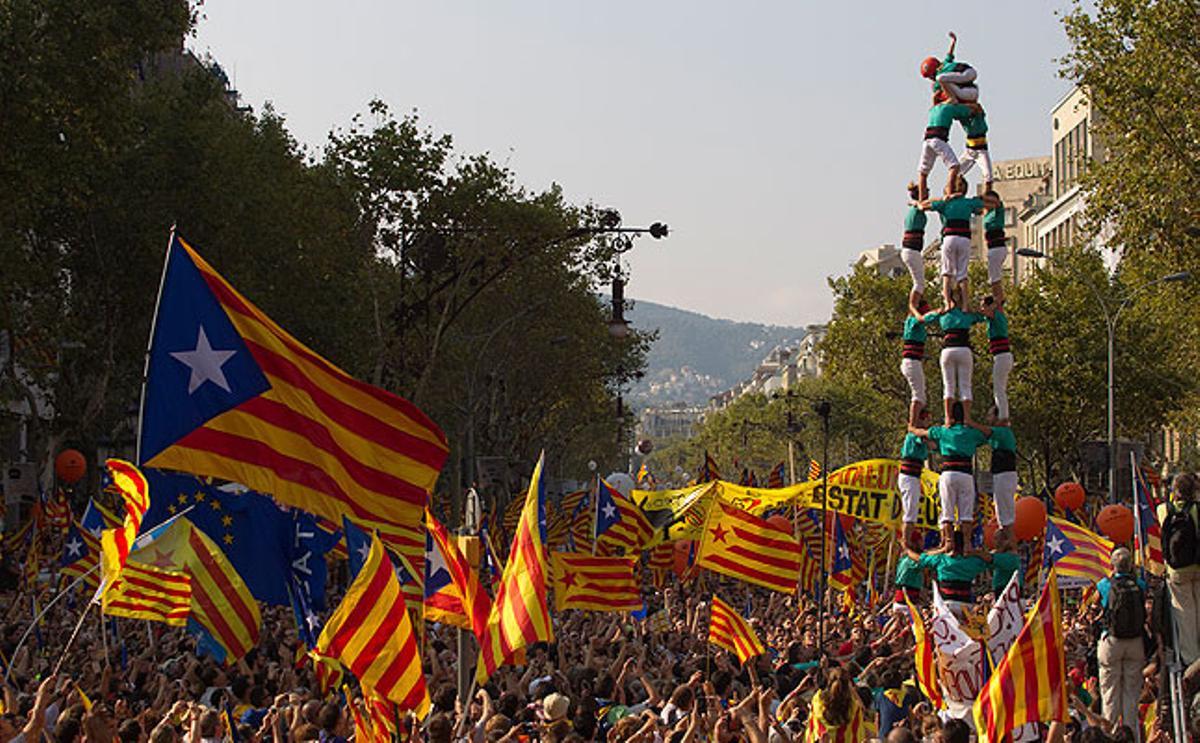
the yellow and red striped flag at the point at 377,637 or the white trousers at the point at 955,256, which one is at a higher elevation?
the white trousers at the point at 955,256

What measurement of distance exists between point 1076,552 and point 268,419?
12.1 metres

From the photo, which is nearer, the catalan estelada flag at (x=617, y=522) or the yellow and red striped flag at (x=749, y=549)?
the yellow and red striped flag at (x=749, y=549)

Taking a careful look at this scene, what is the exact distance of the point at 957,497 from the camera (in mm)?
20234

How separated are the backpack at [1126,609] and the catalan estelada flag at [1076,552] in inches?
261

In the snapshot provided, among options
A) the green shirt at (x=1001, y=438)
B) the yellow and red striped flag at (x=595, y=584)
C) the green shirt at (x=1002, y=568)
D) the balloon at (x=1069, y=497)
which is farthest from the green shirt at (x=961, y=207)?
the balloon at (x=1069, y=497)

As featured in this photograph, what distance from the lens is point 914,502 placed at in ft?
69.2

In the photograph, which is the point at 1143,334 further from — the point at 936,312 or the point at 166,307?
the point at 166,307

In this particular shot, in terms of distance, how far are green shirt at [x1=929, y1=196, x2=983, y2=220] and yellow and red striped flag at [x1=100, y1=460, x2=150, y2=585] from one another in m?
11.0

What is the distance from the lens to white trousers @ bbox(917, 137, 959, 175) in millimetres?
21344

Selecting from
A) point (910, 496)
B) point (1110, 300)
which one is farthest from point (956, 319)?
point (1110, 300)

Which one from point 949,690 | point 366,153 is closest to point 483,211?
point 366,153

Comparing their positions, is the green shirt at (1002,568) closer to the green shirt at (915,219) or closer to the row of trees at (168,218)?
the green shirt at (915,219)

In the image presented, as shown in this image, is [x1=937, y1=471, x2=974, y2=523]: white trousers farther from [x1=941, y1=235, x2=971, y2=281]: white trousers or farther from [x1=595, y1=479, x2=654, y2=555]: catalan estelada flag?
[x1=595, y1=479, x2=654, y2=555]: catalan estelada flag

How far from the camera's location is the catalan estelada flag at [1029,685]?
9750 mm
